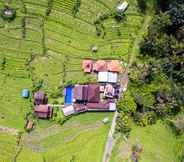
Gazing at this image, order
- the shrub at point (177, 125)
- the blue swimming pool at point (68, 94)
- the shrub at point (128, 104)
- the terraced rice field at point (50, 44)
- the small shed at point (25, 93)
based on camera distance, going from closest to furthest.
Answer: the shrub at point (177, 125) → the shrub at point (128, 104) → the terraced rice field at point (50, 44) → the small shed at point (25, 93) → the blue swimming pool at point (68, 94)

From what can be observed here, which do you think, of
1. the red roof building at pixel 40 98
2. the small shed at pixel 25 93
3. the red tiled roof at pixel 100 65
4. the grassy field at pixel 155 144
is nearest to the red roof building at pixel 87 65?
the red tiled roof at pixel 100 65

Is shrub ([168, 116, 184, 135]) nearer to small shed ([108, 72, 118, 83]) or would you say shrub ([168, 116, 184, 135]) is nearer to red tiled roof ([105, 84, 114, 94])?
red tiled roof ([105, 84, 114, 94])

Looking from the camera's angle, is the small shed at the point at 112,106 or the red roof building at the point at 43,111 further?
the small shed at the point at 112,106

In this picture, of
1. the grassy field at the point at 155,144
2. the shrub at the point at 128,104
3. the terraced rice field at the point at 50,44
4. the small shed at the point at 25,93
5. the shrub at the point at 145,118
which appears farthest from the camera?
the small shed at the point at 25,93

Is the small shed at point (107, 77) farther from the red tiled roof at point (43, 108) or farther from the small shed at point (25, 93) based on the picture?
the small shed at point (25, 93)

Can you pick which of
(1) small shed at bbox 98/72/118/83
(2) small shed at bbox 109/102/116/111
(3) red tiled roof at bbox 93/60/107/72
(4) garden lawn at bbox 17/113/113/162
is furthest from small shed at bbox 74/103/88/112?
(3) red tiled roof at bbox 93/60/107/72

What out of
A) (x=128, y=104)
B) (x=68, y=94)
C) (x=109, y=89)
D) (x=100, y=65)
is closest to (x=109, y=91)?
(x=109, y=89)

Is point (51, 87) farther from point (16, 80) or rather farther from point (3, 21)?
point (3, 21)

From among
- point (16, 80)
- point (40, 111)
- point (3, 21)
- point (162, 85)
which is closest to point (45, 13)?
point (3, 21)
